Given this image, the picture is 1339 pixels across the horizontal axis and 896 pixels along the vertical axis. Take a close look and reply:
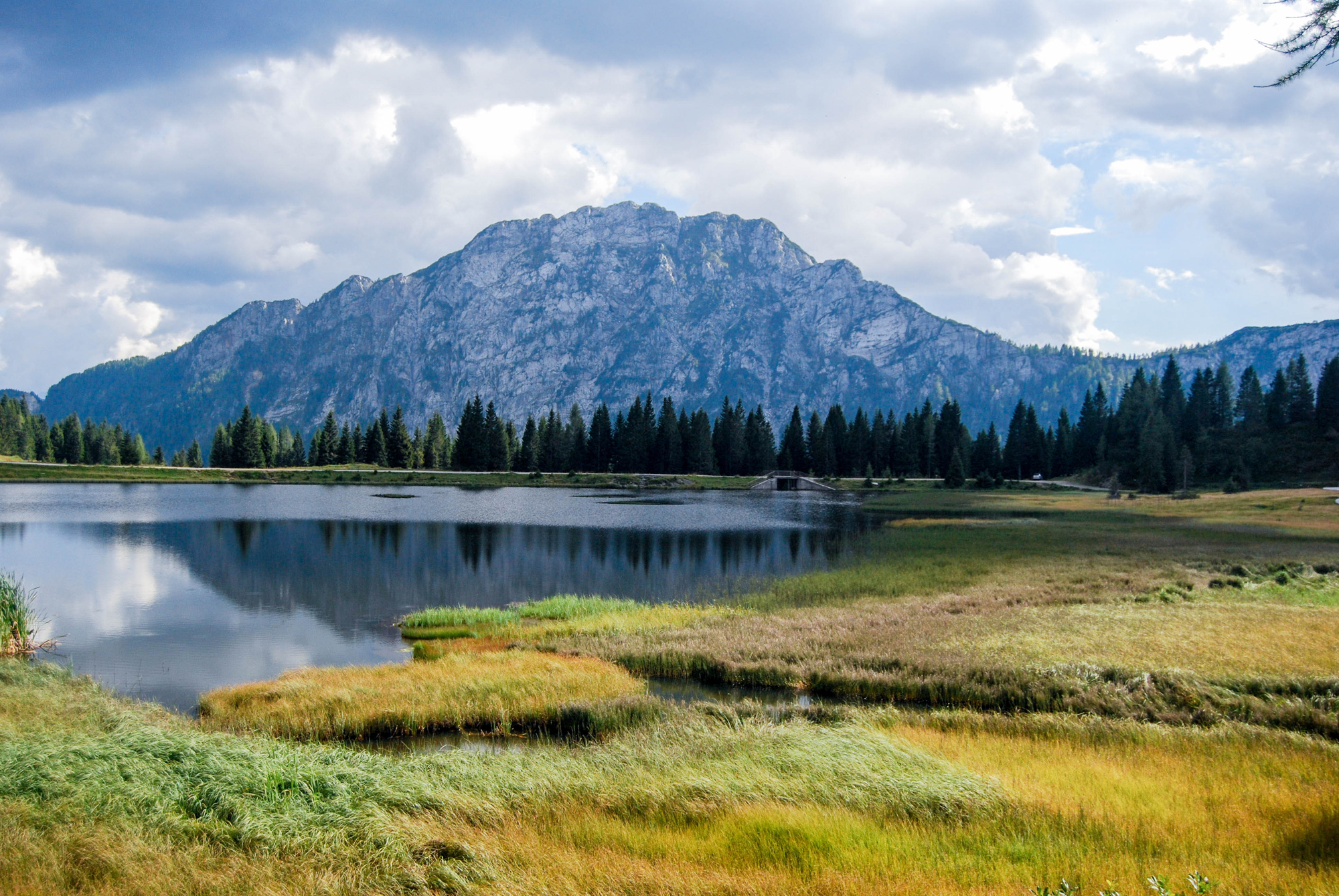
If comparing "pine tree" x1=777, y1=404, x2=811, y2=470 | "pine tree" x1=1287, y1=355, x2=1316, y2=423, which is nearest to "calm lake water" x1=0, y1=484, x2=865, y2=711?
"pine tree" x1=777, y1=404, x2=811, y2=470

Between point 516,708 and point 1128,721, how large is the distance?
→ 13586 mm

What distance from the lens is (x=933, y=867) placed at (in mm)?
7961

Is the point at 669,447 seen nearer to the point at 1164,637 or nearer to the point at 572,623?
the point at 572,623

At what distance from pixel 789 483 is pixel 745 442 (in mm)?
14219

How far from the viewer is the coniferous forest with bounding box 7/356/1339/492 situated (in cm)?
15200

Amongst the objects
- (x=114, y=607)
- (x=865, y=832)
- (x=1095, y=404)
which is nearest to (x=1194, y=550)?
(x=865, y=832)

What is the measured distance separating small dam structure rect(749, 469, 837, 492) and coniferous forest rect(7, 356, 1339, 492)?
6520 mm

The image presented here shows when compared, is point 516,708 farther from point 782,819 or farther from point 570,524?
point 570,524

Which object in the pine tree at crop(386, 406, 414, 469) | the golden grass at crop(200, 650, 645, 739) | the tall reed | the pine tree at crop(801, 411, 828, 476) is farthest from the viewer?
the pine tree at crop(801, 411, 828, 476)

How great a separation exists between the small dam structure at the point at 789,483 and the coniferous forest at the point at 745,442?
6.52m

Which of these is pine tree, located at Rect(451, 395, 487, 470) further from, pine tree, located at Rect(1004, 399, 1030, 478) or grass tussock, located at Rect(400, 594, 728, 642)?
grass tussock, located at Rect(400, 594, 728, 642)

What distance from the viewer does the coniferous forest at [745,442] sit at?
152000 mm

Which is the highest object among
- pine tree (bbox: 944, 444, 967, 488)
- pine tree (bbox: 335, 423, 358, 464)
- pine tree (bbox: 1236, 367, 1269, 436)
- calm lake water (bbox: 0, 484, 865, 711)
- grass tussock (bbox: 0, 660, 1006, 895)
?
pine tree (bbox: 1236, 367, 1269, 436)

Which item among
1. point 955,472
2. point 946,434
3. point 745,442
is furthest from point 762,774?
point 946,434
